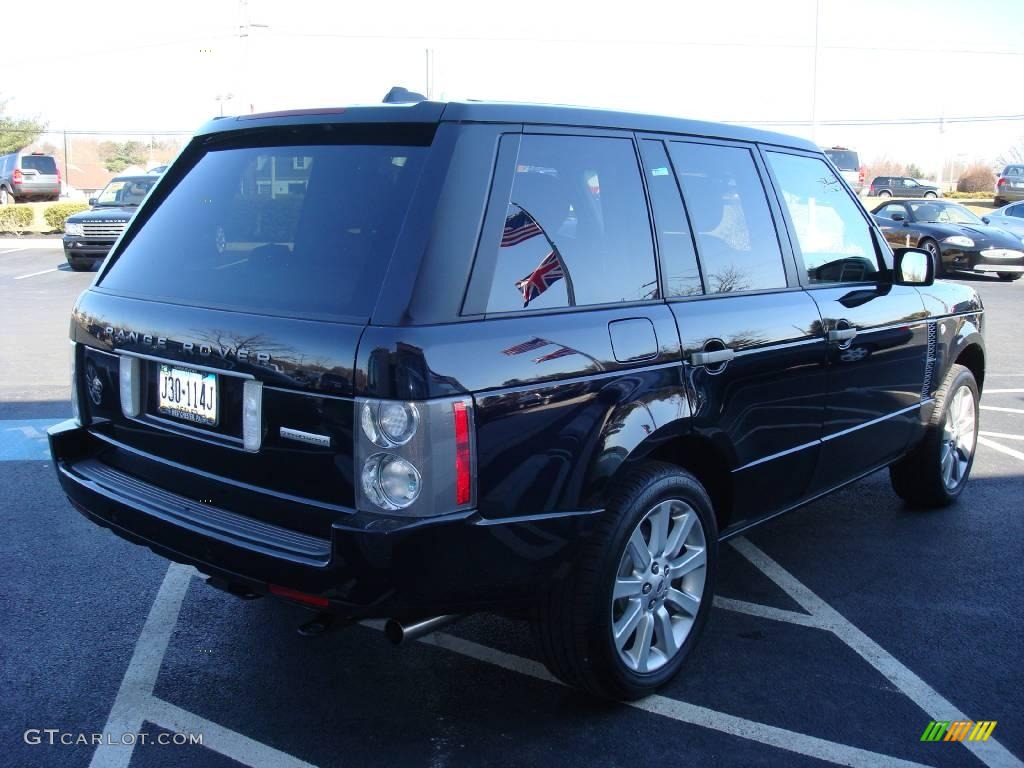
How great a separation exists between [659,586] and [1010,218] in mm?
24395

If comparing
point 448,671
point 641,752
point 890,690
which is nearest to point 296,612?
point 448,671

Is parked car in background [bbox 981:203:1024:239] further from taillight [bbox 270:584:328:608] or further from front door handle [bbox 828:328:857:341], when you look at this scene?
taillight [bbox 270:584:328:608]

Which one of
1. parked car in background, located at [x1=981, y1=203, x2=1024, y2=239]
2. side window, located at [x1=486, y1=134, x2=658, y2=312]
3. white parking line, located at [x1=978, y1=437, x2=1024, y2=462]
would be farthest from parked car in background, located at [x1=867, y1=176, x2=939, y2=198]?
side window, located at [x1=486, y1=134, x2=658, y2=312]

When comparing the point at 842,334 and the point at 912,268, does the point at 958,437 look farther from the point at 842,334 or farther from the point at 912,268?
the point at 842,334

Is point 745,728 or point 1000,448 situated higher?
point 1000,448

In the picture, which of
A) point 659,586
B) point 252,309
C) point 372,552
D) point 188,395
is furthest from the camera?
point 659,586

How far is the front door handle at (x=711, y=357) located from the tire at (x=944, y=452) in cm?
226

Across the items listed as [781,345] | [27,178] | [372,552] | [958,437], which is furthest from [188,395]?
[27,178]

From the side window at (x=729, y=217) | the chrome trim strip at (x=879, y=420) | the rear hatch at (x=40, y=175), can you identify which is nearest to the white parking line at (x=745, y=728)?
the chrome trim strip at (x=879, y=420)

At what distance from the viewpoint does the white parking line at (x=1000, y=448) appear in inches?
270

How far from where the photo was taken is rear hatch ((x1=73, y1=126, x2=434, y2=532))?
9.09 feet

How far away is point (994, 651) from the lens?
3893 millimetres

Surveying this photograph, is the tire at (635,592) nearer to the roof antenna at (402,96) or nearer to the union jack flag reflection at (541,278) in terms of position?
the union jack flag reflection at (541,278)

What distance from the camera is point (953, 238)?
18875mm
